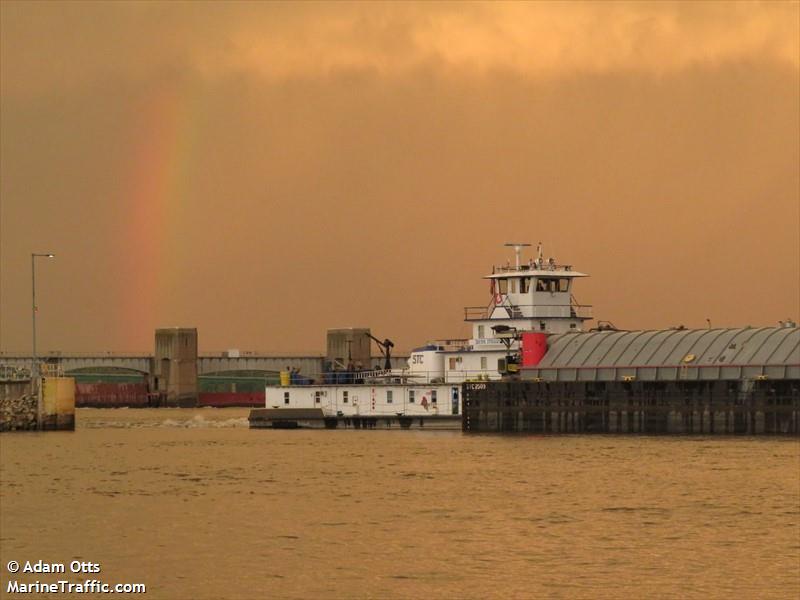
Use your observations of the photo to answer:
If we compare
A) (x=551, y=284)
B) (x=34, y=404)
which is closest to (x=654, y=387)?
(x=551, y=284)

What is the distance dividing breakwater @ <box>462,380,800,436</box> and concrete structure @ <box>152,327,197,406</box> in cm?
9624

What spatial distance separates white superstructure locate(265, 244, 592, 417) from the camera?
96.1m

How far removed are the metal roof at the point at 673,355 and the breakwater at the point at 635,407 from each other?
0.83 metres

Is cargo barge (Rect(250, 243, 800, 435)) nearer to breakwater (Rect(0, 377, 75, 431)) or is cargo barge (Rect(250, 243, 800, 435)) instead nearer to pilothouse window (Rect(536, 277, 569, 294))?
pilothouse window (Rect(536, 277, 569, 294))

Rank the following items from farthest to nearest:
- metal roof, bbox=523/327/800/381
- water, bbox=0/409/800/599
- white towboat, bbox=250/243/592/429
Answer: white towboat, bbox=250/243/592/429
metal roof, bbox=523/327/800/381
water, bbox=0/409/800/599

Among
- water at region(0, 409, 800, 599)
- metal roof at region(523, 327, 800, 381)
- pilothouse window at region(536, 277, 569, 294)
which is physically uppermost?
pilothouse window at region(536, 277, 569, 294)

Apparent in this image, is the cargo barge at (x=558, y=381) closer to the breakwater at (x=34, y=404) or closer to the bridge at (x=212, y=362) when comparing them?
the breakwater at (x=34, y=404)

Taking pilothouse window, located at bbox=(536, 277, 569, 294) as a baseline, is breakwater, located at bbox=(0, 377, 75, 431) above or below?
below

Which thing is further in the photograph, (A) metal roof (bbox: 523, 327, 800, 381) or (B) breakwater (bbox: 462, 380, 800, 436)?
(A) metal roof (bbox: 523, 327, 800, 381)

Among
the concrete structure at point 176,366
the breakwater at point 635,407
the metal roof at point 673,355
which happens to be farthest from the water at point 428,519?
the concrete structure at point 176,366

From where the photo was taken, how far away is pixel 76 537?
45.8 m

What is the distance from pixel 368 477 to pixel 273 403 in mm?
40944

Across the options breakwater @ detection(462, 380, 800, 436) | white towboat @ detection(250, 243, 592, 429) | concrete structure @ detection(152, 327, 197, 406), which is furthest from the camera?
concrete structure @ detection(152, 327, 197, 406)

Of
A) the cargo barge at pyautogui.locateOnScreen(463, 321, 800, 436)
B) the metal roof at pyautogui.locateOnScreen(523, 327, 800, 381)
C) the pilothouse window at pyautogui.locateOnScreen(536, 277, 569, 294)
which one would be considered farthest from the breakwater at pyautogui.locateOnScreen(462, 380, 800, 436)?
the pilothouse window at pyautogui.locateOnScreen(536, 277, 569, 294)
